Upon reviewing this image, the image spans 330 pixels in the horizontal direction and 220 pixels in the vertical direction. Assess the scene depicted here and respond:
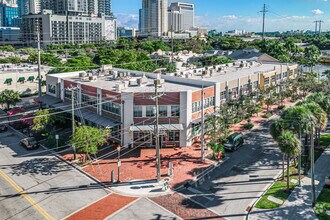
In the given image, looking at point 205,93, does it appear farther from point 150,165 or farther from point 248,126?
point 150,165

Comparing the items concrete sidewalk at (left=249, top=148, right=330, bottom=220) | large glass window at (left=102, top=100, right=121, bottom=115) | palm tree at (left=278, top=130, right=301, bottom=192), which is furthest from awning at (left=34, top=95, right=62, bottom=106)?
concrete sidewalk at (left=249, top=148, right=330, bottom=220)

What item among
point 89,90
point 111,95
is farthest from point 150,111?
Result: point 89,90

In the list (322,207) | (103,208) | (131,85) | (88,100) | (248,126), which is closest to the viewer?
(322,207)

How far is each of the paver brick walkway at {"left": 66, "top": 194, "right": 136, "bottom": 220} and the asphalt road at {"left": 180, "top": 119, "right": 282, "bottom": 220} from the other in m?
5.85

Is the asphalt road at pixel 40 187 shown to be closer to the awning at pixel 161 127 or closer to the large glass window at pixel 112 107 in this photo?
the awning at pixel 161 127

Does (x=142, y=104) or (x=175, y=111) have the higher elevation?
(x=142, y=104)

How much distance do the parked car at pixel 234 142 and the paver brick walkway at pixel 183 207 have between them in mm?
12424

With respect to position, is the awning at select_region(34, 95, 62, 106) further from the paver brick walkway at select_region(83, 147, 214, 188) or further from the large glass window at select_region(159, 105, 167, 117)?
the large glass window at select_region(159, 105, 167, 117)

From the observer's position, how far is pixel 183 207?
87.5 feet

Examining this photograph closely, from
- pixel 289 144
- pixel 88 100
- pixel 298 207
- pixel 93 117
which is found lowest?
pixel 298 207

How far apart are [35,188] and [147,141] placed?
1495cm

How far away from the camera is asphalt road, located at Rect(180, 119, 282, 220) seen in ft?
88.6

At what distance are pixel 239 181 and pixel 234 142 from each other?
867 centimetres

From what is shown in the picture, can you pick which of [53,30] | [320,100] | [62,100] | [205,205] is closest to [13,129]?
[62,100]
